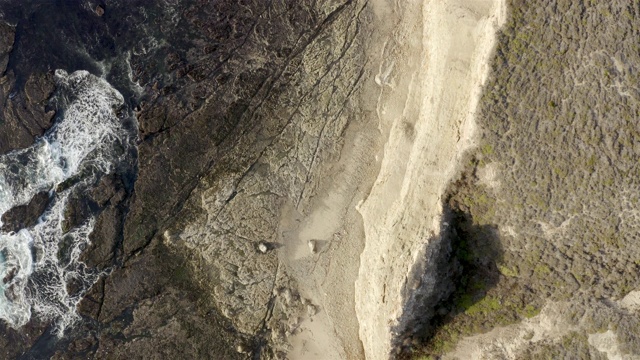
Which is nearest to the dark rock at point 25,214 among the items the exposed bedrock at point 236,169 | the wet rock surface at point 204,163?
the exposed bedrock at point 236,169

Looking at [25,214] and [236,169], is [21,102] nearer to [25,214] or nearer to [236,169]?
[25,214]

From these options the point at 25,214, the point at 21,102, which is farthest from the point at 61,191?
the point at 21,102

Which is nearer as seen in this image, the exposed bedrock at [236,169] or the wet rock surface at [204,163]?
the exposed bedrock at [236,169]

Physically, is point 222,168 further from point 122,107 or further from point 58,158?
point 58,158

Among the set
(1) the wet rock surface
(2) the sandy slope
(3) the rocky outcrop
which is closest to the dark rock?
(1) the wet rock surface

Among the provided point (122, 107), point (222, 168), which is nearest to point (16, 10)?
point (122, 107)

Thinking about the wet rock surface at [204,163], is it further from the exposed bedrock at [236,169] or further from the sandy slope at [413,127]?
the sandy slope at [413,127]
